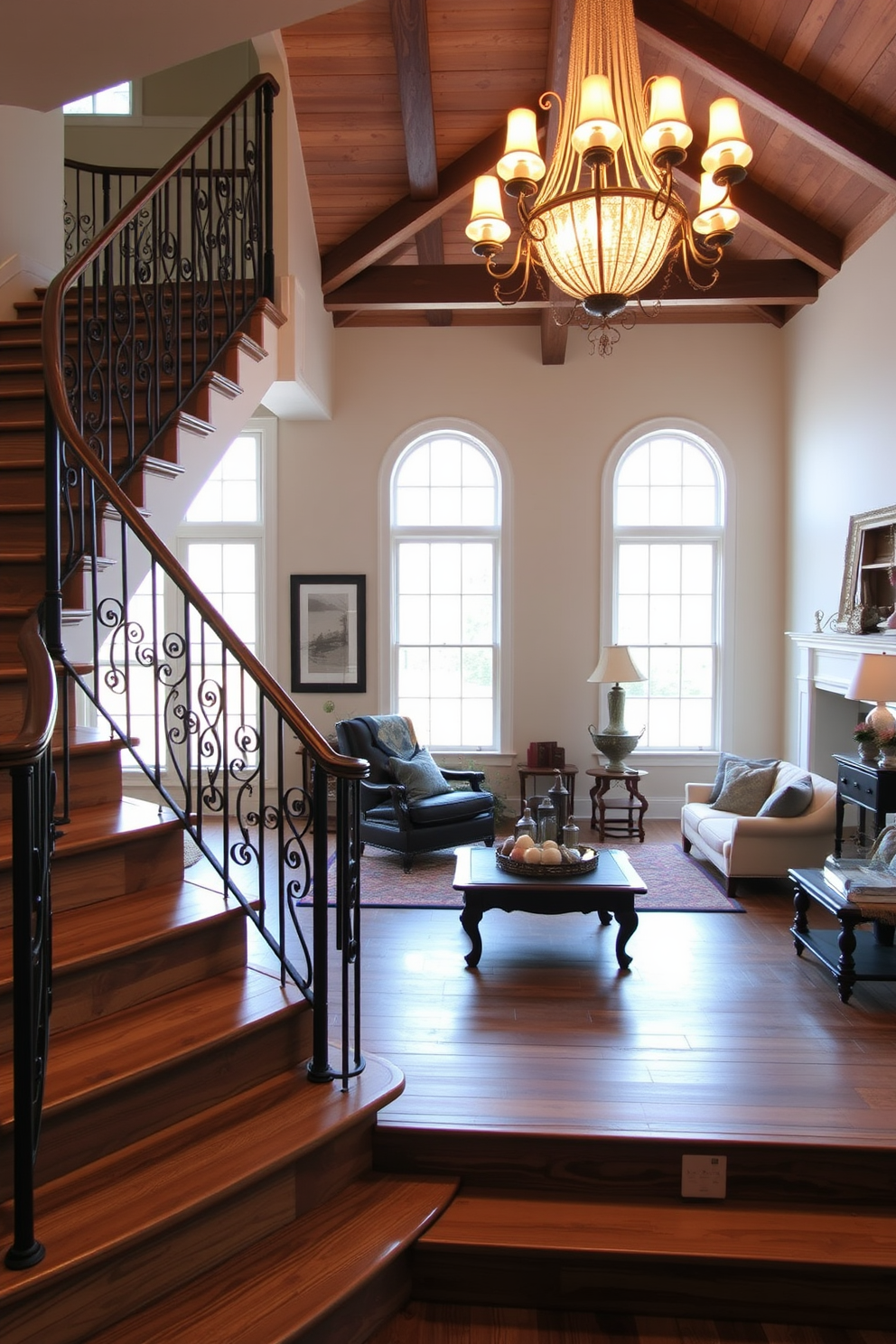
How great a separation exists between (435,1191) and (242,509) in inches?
255

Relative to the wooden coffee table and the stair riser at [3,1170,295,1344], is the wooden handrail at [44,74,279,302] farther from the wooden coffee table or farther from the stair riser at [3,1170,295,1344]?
the wooden coffee table

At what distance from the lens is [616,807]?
756cm

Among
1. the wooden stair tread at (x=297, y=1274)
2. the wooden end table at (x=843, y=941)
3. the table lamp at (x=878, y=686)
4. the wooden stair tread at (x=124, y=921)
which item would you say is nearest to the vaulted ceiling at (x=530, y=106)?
the table lamp at (x=878, y=686)

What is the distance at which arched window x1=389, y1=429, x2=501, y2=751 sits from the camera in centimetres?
834

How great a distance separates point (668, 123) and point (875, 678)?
3.12 metres

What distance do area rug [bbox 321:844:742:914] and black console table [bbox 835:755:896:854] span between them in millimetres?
901

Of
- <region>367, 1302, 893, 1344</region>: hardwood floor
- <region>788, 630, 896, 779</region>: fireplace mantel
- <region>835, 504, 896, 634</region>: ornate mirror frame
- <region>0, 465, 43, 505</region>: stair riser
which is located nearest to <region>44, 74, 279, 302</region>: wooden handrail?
<region>0, 465, 43, 505</region>: stair riser

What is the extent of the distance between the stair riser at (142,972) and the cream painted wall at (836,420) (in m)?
4.89

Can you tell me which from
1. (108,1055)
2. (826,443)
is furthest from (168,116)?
(108,1055)

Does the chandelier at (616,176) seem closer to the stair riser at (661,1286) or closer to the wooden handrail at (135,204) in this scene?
the wooden handrail at (135,204)

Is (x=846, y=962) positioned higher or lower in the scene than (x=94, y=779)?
lower

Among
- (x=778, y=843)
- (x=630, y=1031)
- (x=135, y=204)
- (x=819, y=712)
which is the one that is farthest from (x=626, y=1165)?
(x=819, y=712)

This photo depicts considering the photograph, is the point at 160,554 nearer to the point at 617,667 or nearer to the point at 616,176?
the point at 616,176

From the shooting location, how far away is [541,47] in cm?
609
